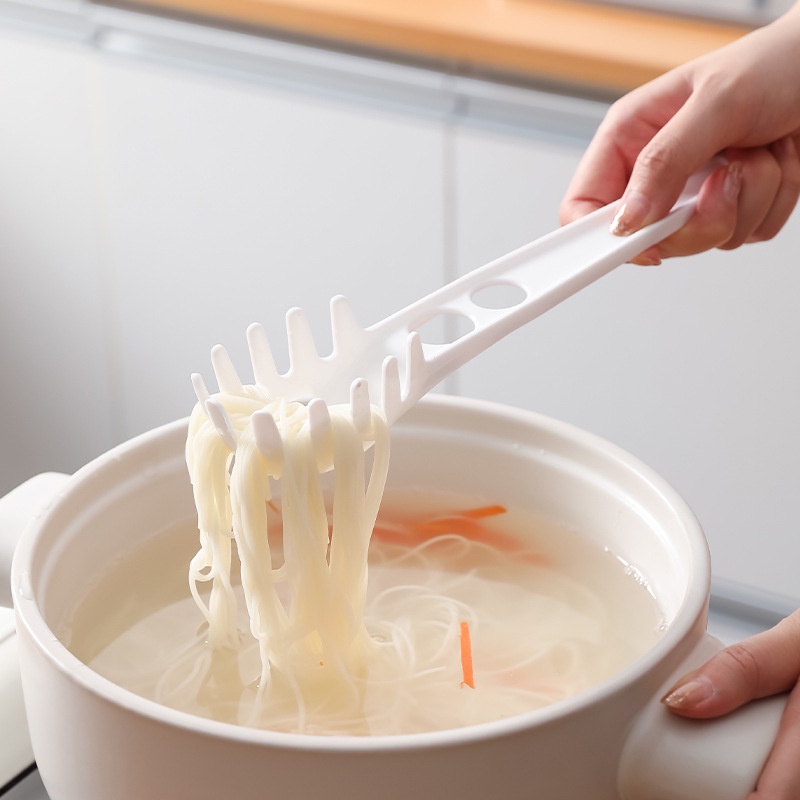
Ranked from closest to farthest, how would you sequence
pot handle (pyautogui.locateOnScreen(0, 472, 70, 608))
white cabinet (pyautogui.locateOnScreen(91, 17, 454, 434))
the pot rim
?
the pot rim → pot handle (pyautogui.locateOnScreen(0, 472, 70, 608)) → white cabinet (pyautogui.locateOnScreen(91, 17, 454, 434))

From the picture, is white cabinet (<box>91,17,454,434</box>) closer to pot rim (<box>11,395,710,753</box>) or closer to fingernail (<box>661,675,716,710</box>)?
pot rim (<box>11,395,710,753</box>)

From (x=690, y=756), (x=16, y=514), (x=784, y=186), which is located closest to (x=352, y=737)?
(x=690, y=756)

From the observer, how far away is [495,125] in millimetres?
1743

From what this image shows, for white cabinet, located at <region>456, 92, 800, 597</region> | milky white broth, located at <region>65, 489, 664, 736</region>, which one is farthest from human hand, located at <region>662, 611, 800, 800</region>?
white cabinet, located at <region>456, 92, 800, 597</region>

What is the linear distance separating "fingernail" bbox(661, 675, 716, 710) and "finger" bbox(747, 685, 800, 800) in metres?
0.04

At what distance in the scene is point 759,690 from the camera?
1.93ft

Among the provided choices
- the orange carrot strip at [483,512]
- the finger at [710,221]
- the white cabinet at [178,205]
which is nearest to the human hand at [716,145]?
the finger at [710,221]

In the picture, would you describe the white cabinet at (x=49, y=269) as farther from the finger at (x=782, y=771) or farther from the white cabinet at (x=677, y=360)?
the finger at (x=782, y=771)

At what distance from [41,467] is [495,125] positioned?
1201mm

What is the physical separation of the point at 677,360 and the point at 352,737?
1267 mm

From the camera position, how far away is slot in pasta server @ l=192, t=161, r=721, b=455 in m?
0.71

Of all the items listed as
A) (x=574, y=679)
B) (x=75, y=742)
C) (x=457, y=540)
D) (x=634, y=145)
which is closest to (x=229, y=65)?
(x=634, y=145)

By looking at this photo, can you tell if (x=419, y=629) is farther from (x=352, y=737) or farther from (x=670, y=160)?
(x=670, y=160)

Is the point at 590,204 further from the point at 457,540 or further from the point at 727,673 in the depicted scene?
the point at 727,673
